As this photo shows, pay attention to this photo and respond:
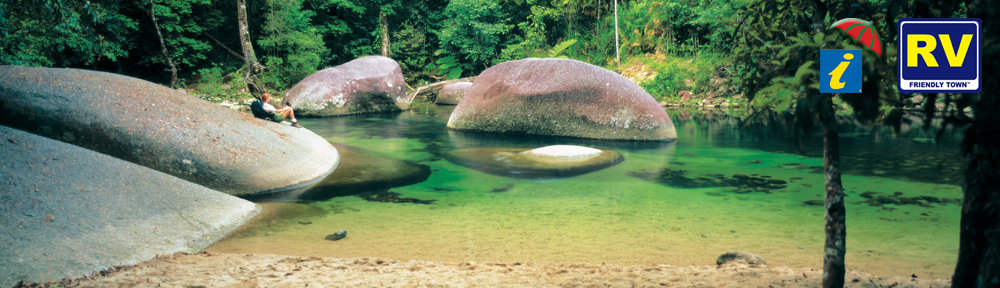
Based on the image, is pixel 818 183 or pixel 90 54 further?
pixel 90 54

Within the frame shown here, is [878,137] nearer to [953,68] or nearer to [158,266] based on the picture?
[953,68]

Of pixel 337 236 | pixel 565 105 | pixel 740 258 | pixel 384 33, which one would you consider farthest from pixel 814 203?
pixel 384 33

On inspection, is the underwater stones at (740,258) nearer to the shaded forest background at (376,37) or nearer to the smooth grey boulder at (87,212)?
the smooth grey boulder at (87,212)

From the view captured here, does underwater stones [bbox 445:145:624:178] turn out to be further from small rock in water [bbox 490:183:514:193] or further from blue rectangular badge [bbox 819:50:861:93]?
blue rectangular badge [bbox 819:50:861:93]

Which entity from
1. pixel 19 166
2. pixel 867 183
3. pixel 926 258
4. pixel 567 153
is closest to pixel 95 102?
pixel 19 166

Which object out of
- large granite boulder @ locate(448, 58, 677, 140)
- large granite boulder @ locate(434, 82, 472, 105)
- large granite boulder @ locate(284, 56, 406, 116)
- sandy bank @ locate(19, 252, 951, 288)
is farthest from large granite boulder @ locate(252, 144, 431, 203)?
large granite boulder @ locate(434, 82, 472, 105)

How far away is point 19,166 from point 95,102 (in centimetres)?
169

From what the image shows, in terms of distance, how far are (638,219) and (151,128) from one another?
195 inches

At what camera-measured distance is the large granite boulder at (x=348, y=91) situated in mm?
14797

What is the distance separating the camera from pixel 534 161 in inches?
297

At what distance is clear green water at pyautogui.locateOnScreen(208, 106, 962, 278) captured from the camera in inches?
152

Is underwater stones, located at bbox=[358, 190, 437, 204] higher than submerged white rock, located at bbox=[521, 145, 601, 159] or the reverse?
the reverse

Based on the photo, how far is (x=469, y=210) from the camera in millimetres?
5188

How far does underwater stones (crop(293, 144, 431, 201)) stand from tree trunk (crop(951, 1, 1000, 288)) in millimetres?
5024
